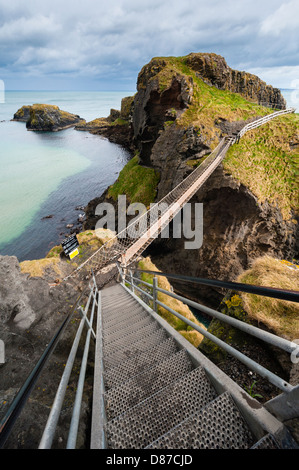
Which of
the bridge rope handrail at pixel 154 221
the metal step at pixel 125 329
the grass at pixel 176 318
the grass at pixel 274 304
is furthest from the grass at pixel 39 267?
the grass at pixel 274 304

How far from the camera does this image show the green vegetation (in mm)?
21609

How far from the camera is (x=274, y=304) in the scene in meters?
3.72

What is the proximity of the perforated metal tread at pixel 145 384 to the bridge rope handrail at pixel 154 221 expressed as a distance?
813cm

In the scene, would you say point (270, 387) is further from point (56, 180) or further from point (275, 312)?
point (56, 180)

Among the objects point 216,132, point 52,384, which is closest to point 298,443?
point 52,384

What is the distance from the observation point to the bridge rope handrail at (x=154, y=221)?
35.8 feet

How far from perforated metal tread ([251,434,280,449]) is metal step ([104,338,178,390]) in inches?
56.3

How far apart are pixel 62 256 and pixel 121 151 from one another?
63.4 m

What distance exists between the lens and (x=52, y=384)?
3131 mm

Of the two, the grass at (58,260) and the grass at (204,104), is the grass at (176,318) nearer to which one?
the grass at (58,260)

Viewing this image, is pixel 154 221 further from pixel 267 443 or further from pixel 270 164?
pixel 270 164

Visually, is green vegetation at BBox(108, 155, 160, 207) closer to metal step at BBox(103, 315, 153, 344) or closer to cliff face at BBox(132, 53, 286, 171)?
cliff face at BBox(132, 53, 286, 171)

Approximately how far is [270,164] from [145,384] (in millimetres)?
18441

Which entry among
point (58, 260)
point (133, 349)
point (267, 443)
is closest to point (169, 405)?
point (267, 443)
